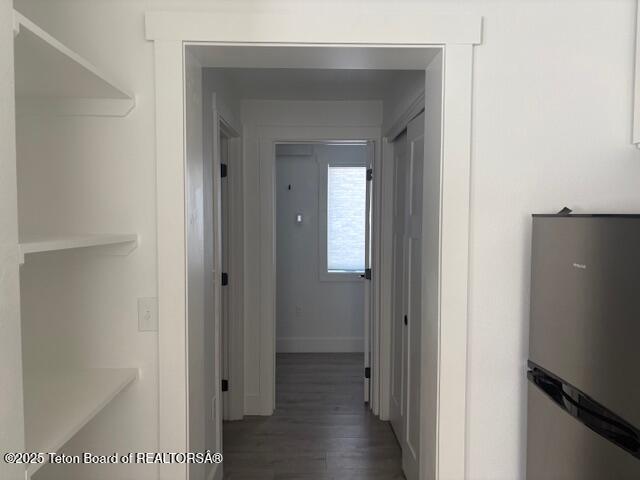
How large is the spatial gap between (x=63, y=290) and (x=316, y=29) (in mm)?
1230

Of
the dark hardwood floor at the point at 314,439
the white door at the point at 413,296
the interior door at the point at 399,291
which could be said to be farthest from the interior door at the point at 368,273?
the white door at the point at 413,296

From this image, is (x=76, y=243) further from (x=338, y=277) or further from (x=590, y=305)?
(x=338, y=277)

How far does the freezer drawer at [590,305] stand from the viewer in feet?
3.51

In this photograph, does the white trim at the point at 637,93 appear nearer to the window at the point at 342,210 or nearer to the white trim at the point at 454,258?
the white trim at the point at 454,258

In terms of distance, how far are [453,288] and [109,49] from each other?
1.42 m

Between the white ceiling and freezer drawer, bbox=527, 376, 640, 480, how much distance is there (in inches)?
65.9

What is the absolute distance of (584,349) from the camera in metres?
1.22

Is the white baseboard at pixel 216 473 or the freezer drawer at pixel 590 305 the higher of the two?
the freezer drawer at pixel 590 305

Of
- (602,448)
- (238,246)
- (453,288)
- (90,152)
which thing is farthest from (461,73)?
(238,246)

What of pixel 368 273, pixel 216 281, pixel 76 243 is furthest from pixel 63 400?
pixel 368 273

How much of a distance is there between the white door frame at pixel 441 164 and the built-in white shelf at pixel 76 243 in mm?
111

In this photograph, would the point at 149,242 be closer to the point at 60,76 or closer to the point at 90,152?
the point at 90,152

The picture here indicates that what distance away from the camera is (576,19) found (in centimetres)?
150

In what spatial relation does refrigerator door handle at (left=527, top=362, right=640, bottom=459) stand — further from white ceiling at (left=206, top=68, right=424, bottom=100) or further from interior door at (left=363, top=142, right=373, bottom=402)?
interior door at (left=363, top=142, right=373, bottom=402)
